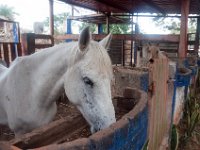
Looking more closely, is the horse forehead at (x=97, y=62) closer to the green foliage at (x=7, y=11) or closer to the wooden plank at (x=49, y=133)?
the wooden plank at (x=49, y=133)

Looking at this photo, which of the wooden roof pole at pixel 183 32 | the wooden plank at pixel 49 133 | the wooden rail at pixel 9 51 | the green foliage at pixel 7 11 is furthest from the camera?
the green foliage at pixel 7 11

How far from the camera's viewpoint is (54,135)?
1188 millimetres

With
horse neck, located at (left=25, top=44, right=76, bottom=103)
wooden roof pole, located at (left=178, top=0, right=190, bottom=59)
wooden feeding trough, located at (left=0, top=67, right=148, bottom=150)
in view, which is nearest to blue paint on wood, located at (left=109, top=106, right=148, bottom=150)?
wooden feeding trough, located at (left=0, top=67, right=148, bottom=150)

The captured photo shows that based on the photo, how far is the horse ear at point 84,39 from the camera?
68.7 inches

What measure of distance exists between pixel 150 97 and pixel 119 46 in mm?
8292

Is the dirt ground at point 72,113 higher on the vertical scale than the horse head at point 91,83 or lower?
lower

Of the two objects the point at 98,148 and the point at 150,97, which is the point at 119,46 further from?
the point at 98,148

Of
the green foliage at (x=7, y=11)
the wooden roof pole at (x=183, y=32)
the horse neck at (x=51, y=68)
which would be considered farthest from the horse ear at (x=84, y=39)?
the green foliage at (x=7, y=11)

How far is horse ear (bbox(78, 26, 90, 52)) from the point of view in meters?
1.75

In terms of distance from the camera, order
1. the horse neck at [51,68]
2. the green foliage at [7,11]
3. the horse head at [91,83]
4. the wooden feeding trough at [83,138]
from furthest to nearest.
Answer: the green foliage at [7,11]
the horse neck at [51,68]
the horse head at [91,83]
the wooden feeding trough at [83,138]

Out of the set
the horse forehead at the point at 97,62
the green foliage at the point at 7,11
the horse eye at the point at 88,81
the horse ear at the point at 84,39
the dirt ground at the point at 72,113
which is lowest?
the dirt ground at the point at 72,113

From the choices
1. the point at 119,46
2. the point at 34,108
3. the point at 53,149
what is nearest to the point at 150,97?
the point at 34,108

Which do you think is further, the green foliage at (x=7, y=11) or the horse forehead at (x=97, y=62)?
the green foliage at (x=7, y=11)

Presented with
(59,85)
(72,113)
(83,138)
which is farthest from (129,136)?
(72,113)
